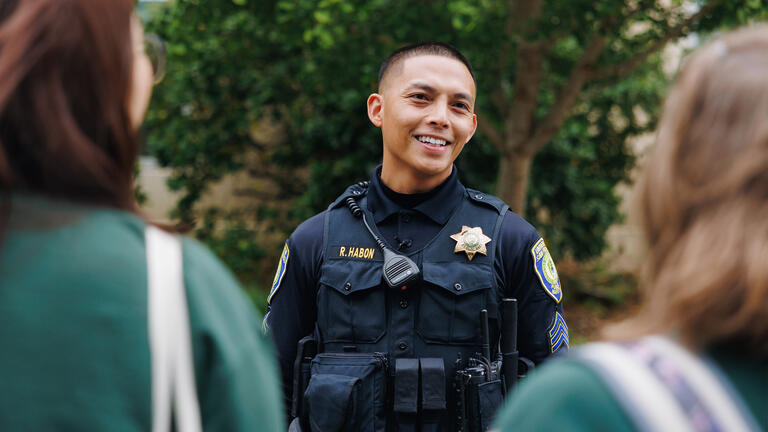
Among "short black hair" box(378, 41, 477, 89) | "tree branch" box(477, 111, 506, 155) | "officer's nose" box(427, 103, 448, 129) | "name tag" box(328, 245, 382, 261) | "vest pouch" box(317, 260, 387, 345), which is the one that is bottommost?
"vest pouch" box(317, 260, 387, 345)

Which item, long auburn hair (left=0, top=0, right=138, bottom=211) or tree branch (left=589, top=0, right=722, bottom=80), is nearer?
long auburn hair (left=0, top=0, right=138, bottom=211)

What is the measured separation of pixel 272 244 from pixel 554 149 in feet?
11.9

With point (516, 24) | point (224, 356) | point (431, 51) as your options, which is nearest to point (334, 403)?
point (224, 356)

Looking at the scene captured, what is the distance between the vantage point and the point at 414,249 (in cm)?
250

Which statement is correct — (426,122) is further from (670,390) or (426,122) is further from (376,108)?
(670,390)

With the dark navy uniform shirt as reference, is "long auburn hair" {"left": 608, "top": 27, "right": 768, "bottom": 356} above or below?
above

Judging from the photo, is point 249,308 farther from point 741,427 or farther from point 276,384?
point 741,427

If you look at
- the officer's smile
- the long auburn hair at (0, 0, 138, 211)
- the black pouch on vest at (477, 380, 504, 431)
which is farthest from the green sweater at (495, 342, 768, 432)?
the officer's smile

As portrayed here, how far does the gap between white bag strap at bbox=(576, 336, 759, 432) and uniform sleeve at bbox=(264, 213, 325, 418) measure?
1613 mm

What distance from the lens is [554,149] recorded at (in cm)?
807

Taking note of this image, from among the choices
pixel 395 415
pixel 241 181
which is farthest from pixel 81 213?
pixel 241 181

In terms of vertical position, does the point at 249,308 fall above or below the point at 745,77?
below

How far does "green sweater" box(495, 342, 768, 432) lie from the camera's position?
99 cm

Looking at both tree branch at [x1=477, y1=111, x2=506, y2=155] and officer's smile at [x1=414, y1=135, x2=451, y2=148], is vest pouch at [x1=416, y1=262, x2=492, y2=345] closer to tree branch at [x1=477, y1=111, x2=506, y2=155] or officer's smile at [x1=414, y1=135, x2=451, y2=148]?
officer's smile at [x1=414, y1=135, x2=451, y2=148]
